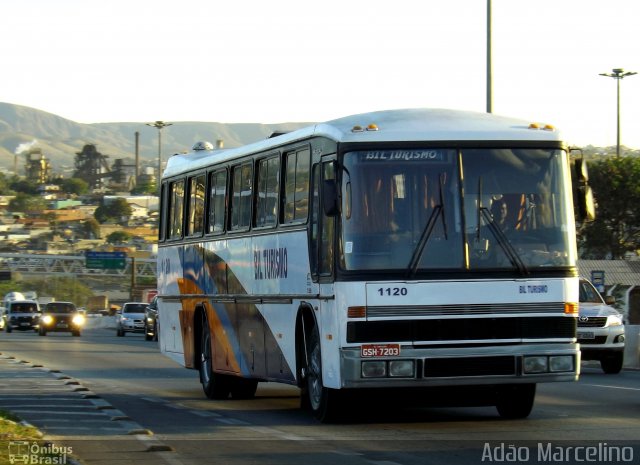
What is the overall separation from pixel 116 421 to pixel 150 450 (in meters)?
3.06

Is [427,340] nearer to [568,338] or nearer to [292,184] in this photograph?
[568,338]

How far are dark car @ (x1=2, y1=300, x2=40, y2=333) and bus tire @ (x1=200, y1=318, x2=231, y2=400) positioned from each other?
50.2m

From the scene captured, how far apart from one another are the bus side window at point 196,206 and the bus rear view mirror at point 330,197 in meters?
6.48

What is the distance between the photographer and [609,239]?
73125 mm

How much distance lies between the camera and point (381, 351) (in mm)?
14031

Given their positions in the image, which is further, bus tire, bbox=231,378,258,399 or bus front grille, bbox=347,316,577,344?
bus tire, bbox=231,378,258,399

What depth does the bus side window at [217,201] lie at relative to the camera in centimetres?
1941

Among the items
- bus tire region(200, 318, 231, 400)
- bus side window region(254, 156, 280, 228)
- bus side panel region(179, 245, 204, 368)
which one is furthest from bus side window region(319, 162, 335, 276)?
bus side panel region(179, 245, 204, 368)

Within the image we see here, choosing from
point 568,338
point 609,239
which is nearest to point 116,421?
point 568,338

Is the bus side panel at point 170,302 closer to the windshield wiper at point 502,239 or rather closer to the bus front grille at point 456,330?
the bus front grille at point 456,330

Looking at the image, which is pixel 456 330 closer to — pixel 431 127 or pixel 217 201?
pixel 431 127

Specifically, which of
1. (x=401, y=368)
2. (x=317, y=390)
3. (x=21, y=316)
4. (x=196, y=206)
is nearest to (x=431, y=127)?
(x=401, y=368)

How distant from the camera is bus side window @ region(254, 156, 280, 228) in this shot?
1700 cm

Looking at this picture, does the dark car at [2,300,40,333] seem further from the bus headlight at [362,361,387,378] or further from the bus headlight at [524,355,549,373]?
the bus headlight at [524,355,549,373]
